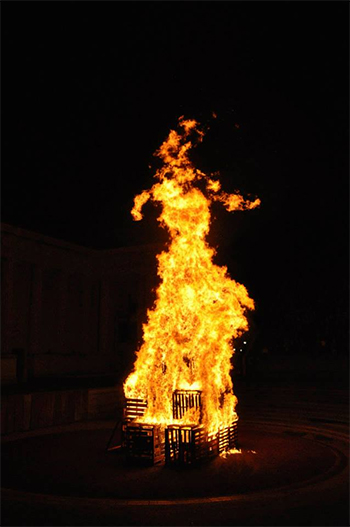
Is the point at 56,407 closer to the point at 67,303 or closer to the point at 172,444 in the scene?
the point at 172,444

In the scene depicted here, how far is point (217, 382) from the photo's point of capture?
1236cm

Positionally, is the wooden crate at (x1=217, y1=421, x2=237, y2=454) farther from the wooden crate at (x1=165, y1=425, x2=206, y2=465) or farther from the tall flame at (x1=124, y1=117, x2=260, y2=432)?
the wooden crate at (x1=165, y1=425, x2=206, y2=465)

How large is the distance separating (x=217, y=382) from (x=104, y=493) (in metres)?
4.73

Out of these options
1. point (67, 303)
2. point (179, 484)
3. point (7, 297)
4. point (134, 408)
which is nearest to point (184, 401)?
point (134, 408)

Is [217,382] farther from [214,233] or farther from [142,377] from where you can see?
[214,233]

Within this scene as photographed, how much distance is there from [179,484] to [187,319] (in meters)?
5.03

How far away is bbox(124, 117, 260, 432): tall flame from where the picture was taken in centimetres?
1253

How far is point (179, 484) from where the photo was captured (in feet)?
29.4

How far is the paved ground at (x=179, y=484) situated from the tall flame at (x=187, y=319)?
5.69 ft

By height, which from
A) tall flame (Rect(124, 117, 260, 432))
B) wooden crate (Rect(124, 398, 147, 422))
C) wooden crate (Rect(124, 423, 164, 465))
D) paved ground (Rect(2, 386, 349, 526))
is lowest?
paved ground (Rect(2, 386, 349, 526))

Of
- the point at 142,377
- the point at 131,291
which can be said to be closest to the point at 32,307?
the point at 131,291

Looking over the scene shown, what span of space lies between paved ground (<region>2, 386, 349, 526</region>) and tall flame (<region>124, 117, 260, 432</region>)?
1734 mm

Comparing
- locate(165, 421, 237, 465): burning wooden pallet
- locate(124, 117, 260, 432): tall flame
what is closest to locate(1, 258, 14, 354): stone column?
locate(124, 117, 260, 432): tall flame

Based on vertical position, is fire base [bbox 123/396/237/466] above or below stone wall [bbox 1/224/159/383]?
below
